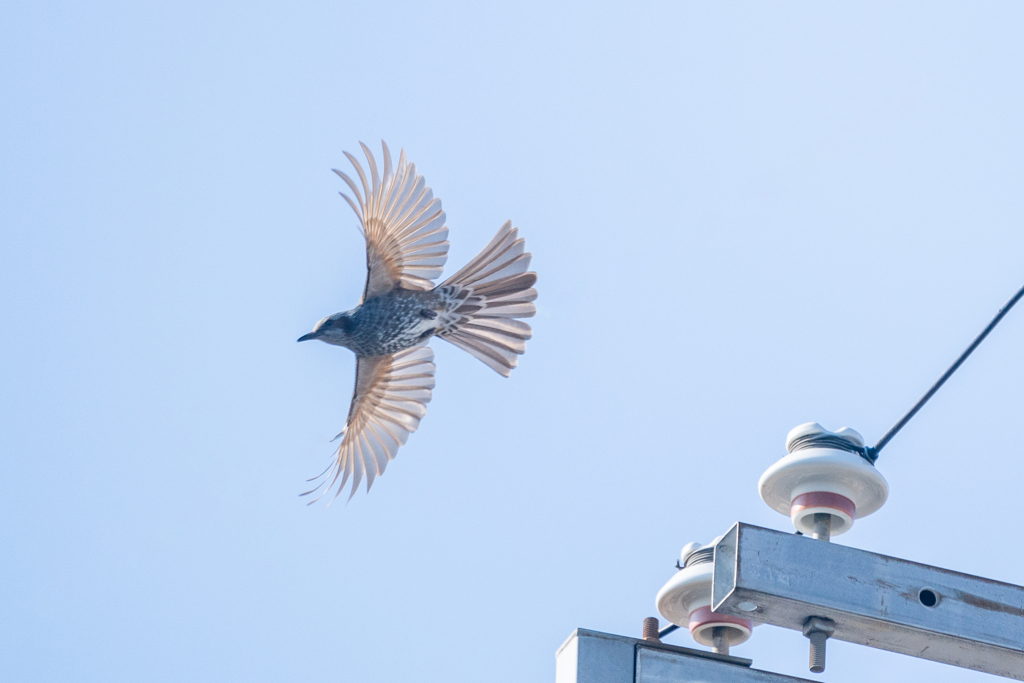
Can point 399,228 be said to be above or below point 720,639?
above

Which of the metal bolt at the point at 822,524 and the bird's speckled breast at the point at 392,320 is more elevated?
the bird's speckled breast at the point at 392,320

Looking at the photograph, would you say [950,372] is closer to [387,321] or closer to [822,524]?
[822,524]

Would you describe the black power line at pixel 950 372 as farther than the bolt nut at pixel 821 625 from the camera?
Result: Yes

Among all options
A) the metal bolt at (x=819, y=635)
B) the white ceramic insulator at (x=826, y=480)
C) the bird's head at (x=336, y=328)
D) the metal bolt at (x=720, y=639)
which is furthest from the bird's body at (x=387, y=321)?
the metal bolt at (x=819, y=635)

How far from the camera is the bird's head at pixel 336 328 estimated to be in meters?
8.96

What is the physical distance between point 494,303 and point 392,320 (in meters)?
0.63

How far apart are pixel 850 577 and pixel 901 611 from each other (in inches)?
6.1

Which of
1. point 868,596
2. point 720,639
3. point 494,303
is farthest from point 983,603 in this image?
point 494,303

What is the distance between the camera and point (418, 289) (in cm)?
903

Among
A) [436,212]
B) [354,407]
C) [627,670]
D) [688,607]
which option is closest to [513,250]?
[436,212]

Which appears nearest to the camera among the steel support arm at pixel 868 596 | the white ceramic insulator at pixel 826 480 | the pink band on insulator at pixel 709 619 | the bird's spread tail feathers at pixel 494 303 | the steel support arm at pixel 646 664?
the steel support arm at pixel 868 596

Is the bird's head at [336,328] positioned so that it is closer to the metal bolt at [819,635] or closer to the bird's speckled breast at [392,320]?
the bird's speckled breast at [392,320]

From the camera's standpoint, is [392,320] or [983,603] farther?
[392,320]

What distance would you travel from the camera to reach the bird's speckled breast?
8.90 metres
